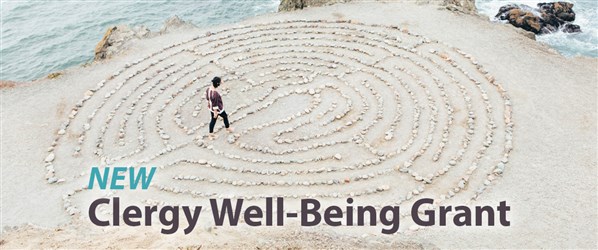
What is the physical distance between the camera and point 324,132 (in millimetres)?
14898

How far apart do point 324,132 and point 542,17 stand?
17957 mm

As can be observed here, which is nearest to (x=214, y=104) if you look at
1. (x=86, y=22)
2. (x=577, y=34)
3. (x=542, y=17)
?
(x=542, y=17)

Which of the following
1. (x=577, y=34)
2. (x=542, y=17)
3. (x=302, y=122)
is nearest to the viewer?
(x=302, y=122)

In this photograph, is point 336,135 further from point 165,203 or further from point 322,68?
point 165,203

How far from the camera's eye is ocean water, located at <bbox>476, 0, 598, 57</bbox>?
80.8 feet

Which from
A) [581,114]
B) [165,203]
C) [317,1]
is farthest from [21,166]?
[581,114]

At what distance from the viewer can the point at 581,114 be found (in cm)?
1492

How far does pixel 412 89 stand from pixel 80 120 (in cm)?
1093

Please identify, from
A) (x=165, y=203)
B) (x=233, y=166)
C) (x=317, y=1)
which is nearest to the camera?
(x=165, y=203)

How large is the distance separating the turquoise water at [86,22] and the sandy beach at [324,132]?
9.05 metres

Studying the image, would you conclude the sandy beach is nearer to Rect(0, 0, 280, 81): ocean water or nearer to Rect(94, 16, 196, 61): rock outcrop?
Rect(94, 16, 196, 61): rock outcrop

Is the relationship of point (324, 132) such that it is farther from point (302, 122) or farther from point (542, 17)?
point (542, 17)

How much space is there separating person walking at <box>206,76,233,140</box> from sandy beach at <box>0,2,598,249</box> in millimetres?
396

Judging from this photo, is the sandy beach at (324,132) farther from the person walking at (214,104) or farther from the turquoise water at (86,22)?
the turquoise water at (86,22)
